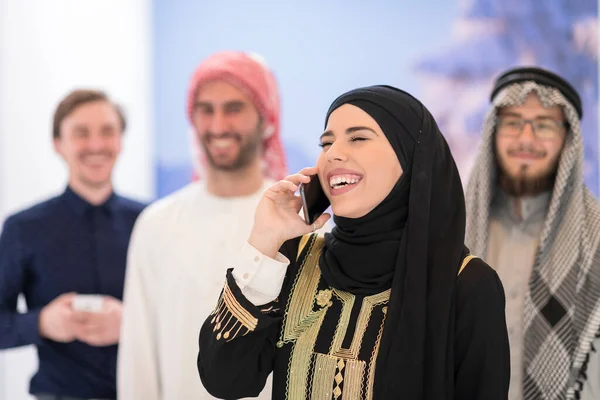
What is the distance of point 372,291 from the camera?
6.25 ft

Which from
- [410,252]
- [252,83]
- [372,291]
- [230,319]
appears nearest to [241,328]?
[230,319]

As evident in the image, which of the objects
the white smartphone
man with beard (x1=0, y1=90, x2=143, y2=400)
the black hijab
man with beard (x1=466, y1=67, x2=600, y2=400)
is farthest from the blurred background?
the black hijab

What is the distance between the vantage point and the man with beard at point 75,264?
3088mm

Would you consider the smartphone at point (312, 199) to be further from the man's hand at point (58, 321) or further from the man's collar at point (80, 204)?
the man's collar at point (80, 204)

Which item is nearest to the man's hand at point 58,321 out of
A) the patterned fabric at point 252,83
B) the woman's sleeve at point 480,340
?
the patterned fabric at point 252,83

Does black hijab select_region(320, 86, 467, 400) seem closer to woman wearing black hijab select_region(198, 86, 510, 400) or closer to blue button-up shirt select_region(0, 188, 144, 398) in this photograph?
woman wearing black hijab select_region(198, 86, 510, 400)

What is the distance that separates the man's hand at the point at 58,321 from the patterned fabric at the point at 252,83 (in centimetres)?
83

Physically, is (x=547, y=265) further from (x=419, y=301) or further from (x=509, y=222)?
(x=419, y=301)

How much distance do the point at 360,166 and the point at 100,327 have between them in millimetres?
1707

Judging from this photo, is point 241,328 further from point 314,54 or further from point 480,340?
point 314,54

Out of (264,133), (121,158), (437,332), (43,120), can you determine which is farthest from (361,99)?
(121,158)

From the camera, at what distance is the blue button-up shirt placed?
3.10m

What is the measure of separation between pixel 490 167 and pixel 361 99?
1082mm

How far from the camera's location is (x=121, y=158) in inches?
222
